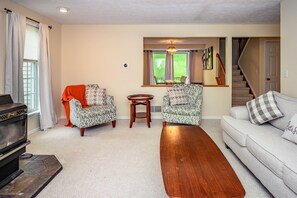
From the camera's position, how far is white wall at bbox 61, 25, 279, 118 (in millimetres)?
5617

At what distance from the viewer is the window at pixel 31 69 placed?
4.30 meters

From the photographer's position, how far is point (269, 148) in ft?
6.88

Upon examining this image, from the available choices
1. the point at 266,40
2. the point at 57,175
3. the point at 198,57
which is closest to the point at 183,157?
the point at 57,175

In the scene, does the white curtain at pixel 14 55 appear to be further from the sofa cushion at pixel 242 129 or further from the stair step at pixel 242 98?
the stair step at pixel 242 98

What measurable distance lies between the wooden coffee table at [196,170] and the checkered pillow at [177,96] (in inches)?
90.2

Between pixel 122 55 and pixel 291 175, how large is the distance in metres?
4.70

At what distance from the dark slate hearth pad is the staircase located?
5.57 m

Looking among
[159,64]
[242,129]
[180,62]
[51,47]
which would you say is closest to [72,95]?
[51,47]

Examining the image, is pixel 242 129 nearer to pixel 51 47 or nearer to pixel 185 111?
pixel 185 111

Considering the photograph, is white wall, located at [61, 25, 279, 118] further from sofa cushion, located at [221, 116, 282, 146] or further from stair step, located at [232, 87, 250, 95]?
sofa cushion, located at [221, 116, 282, 146]

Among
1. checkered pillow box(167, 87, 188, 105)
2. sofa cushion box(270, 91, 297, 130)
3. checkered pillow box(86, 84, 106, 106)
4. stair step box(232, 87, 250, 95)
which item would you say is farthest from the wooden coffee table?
stair step box(232, 87, 250, 95)

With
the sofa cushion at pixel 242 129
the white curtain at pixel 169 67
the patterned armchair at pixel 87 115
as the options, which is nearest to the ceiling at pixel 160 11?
the patterned armchair at pixel 87 115

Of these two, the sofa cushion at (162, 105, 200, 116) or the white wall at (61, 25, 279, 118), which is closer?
the sofa cushion at (162, 105, 200, 116)

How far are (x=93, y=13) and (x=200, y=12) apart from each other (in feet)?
7.04
